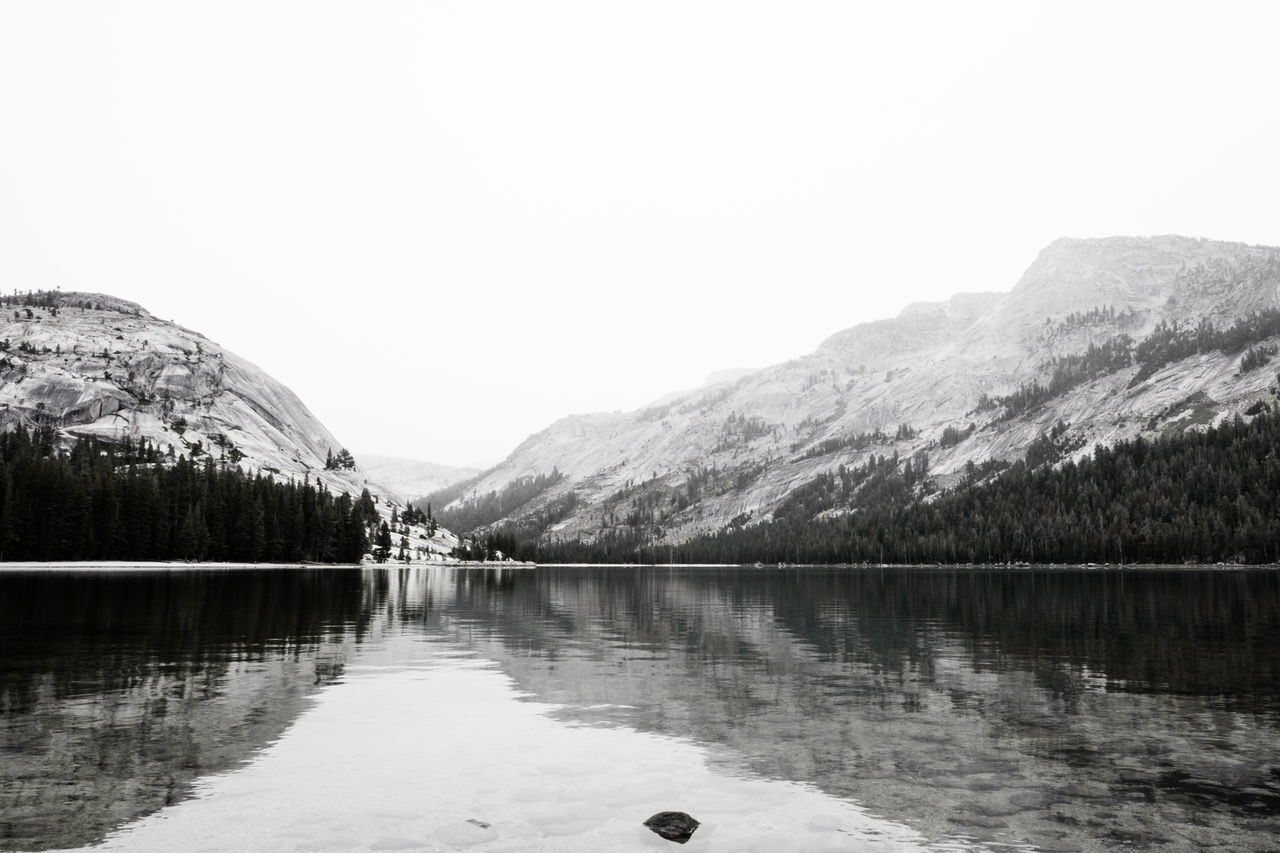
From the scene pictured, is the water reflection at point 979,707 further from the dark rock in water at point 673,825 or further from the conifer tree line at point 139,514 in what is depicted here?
the conifer tree line at point 139,514

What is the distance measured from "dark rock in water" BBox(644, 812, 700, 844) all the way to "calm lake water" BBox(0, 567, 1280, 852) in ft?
0.92

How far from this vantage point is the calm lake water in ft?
48.9

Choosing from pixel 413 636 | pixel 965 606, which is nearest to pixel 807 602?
pixel 965 606

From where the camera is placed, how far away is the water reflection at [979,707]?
16328mm

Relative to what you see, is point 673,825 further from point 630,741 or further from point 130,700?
point 130,700

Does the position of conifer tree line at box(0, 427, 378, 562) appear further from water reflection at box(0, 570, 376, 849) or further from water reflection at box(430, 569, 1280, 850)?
water reflection at box(430, 569, 1280, 850)

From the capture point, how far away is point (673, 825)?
14570 mm

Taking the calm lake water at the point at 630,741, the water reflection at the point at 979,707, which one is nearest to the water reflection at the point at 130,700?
the calm lake water at the point at 630,741

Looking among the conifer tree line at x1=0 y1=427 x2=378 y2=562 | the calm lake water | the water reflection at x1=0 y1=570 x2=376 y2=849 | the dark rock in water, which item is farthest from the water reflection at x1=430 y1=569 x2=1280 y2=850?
the conifer tree line at x1=0 y1=427 x2=378 y2=562

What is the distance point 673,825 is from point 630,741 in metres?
7.95

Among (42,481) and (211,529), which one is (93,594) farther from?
(211,529)

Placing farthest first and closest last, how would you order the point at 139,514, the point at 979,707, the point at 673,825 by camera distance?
the point at 139,514 → the point at 979,707 → the point at 673,825

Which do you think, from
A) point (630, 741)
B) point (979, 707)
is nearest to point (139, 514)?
point (630, 741)

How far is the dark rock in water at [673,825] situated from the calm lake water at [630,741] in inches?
11.0
